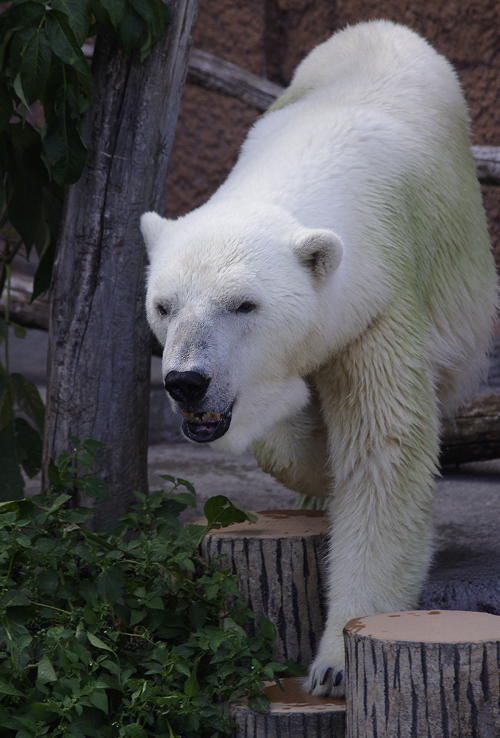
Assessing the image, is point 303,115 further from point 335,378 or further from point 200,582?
point 200,582

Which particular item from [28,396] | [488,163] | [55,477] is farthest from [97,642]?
[488,163]

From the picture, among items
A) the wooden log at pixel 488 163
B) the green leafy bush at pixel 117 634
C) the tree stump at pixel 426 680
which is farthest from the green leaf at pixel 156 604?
the wooden log at pixel 488 163

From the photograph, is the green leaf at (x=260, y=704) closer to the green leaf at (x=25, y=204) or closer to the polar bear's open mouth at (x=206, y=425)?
the polar bear's open mouth at (x=206, y=425)

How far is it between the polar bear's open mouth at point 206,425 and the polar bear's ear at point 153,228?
0.52m

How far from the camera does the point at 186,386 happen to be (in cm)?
186

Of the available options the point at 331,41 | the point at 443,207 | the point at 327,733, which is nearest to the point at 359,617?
the point at 327,733

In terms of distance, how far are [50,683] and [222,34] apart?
196 inches

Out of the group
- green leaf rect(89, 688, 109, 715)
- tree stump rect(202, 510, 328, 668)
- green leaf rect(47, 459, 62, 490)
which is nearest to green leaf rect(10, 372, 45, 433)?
green leaf rect(47, 459, 62, 490)

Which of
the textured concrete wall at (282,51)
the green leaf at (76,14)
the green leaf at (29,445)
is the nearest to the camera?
the green leaf at (76,14)

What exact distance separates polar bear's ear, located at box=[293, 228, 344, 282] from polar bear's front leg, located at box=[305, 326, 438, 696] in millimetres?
265

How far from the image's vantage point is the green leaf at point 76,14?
2.26 m

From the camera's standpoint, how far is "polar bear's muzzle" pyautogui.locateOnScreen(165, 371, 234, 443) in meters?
1.85

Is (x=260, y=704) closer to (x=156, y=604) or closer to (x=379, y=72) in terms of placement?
(x=156, y=604)

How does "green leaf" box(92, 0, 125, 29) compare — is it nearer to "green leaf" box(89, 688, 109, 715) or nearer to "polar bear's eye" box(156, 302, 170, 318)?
"polar bear's eye" box(156, 302, 170, 318)
